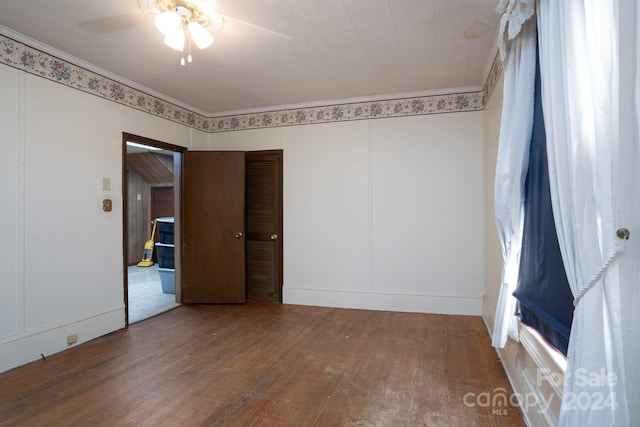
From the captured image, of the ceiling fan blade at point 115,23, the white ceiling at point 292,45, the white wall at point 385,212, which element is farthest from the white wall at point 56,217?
the white wall at point 385,212

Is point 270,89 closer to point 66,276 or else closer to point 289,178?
point 289,178

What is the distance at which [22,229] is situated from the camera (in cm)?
265

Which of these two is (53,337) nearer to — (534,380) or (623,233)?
(534,380)

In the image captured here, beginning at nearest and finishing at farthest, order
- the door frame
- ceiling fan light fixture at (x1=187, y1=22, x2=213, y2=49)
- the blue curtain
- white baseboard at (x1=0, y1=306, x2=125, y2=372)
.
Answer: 1. the blue curtain
2. ceiling fan light fixture at (x1=187, y1=22, x2=213, y2=49)
3. white baseboard at (x1=0, y1=306, x2=125, y2=372)
4. the door frame

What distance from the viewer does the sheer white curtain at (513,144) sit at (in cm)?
177

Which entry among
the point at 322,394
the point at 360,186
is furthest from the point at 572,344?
the point at 360,186

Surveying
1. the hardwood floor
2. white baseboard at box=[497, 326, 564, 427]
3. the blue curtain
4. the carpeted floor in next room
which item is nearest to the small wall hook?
the blue curtain

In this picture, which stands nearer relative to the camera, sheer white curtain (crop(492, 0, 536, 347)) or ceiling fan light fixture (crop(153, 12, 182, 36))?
sheer white curtain (crop(492, 0, 536, 347))

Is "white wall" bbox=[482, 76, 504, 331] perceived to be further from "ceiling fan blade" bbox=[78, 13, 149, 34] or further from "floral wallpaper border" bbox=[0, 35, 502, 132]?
"ceiling fan blade" bbox=[78, 13, 149, 34]

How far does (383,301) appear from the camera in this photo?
4.06 meters

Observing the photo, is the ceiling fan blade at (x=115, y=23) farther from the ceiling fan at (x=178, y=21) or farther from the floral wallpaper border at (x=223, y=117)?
the floral wallpaper border at (x=223, y=117)

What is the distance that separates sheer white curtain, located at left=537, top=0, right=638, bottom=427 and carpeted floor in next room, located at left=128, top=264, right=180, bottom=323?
3.99m

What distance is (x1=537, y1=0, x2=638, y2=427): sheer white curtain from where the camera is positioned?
95cm

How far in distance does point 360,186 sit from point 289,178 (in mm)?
968
